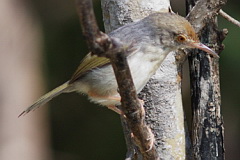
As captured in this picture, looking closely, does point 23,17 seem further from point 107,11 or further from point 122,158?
point 107,11

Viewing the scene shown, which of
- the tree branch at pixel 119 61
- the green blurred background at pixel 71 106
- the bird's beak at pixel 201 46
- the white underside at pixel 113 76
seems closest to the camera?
the tree branch at pixel 119 61

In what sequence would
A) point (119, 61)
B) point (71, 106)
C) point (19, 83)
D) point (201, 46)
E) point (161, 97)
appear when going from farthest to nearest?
point (71, 106)
point (19, 83)
point (161, 97)
point (201, 46)
point (119, 61)

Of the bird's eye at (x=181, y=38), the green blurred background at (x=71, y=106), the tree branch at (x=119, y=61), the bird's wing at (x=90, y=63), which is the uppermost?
the tree branch at (x=119, y=61)

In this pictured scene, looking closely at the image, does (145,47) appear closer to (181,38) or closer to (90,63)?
(181,38)

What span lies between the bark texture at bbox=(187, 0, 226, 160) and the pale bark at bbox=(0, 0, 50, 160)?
339 cm

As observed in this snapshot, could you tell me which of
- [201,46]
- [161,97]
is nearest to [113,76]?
[161,97]

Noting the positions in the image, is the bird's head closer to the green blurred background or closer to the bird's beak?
the bird's beak

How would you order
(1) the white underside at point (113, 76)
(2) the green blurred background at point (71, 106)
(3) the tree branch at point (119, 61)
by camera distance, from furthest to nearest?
A: (2) the green blurred background at point (71, 106), (1) the white underside at point (113, 76), (3) the tree branch at point (119, 61)

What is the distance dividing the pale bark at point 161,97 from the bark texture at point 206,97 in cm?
12

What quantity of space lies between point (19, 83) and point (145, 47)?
3.71 meters

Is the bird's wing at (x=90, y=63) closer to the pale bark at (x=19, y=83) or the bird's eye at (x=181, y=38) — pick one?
the bird's eye at (x=181, y=38)

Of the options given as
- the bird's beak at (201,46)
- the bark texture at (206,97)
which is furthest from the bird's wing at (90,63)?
the bark texture at (206,97)

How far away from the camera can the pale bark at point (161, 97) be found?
160 inches

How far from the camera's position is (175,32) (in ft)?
13.3
